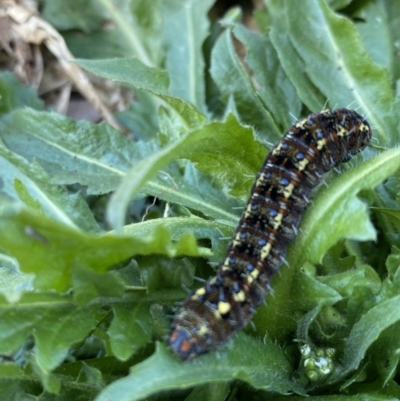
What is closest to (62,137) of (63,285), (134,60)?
(134,60)

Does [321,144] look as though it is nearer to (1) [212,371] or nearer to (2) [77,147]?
(1) [212,371]

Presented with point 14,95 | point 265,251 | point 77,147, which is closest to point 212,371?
point 265,251

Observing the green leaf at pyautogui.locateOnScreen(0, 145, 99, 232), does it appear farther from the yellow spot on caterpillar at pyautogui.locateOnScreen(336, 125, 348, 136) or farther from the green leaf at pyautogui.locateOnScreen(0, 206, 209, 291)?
the yellow spot on caterpillar at pyautogui.locateOnScreen(336, 125, 348, 136)

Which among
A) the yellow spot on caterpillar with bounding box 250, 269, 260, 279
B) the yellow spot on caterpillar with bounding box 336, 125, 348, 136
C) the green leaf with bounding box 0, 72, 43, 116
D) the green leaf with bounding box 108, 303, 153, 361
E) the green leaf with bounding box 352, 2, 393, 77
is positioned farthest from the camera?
the green leaf with bounding box 0, 72, 43, 116

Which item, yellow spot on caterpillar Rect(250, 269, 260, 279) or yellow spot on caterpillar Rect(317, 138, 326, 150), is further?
yellow spot on caterpillar Rect(317, 138, 326, 150)

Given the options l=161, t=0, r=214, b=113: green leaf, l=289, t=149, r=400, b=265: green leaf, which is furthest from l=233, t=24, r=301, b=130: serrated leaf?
l=289, t=149, r=400, b=265: green leaf

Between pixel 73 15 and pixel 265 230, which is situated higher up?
pixel 73 15

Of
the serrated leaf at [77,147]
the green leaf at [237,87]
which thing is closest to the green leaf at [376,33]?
the green leaf at [237,87]

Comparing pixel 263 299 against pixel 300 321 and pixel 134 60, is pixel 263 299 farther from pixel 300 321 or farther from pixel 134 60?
pixel 134 60
